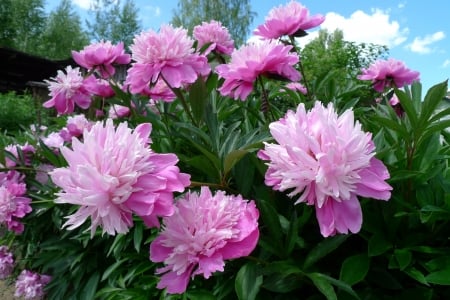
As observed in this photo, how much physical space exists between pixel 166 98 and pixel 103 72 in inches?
12.4

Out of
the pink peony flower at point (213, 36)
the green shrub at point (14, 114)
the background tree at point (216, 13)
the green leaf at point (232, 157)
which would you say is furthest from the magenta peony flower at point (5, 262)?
the background tree at point (216, 13)

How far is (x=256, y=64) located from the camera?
3.61 feet

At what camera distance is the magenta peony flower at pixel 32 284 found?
2217mm

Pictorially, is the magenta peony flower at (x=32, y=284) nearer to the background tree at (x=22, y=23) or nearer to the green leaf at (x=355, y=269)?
the green leaf at (x=355, y=269)

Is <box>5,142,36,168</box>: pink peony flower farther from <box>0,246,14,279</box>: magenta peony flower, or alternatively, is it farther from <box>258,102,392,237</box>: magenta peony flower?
<box>258,102,392,237</box>: magenta peony flower

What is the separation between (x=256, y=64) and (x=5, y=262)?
2.00 meters

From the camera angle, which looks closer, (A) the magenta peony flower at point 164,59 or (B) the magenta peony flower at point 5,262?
(A) the magenta peony flower at point 164,59

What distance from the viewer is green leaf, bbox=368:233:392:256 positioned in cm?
89

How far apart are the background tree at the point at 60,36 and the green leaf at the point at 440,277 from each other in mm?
25724

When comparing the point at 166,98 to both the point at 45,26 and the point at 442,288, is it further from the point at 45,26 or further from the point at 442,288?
the point at 45,26

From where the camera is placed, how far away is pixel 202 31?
5.95 ft

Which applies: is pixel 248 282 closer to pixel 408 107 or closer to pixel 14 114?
pixel 408 107

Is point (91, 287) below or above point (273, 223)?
below

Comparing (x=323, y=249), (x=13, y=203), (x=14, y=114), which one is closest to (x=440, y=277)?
(x=323, y=249)
